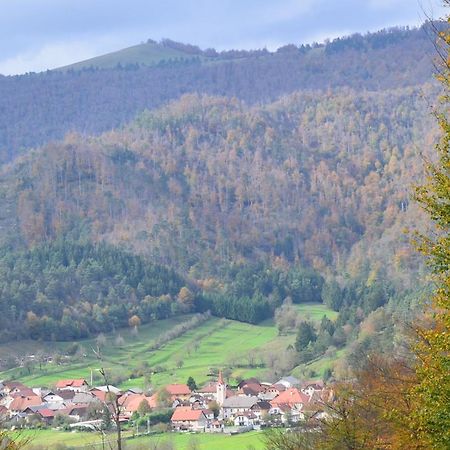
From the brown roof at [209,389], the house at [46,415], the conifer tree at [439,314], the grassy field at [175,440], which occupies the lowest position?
the brown roof at [209,389]

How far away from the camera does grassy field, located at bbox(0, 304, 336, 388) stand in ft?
308

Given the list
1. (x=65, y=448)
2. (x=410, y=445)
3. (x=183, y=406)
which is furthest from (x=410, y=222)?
(x=410, y=445)

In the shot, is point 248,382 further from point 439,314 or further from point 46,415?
point 439,314

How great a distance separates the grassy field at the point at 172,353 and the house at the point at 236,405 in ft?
35.6

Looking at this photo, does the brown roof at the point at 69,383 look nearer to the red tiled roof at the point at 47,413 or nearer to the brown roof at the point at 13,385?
the brown roof at the point at 13,385

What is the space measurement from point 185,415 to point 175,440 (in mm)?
8693

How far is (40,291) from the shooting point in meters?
121

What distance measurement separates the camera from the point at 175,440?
6606 cm

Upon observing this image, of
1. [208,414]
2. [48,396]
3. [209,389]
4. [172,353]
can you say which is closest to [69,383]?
[48,396]

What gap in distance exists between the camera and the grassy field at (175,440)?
196 ft

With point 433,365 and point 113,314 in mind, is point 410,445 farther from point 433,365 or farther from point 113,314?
point 113,314

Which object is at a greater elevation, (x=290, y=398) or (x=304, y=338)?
(x=290, y=398)

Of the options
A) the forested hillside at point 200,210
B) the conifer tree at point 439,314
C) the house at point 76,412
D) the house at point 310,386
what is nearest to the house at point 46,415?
the house at point 76,412

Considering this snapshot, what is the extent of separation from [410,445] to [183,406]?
6151 cm
